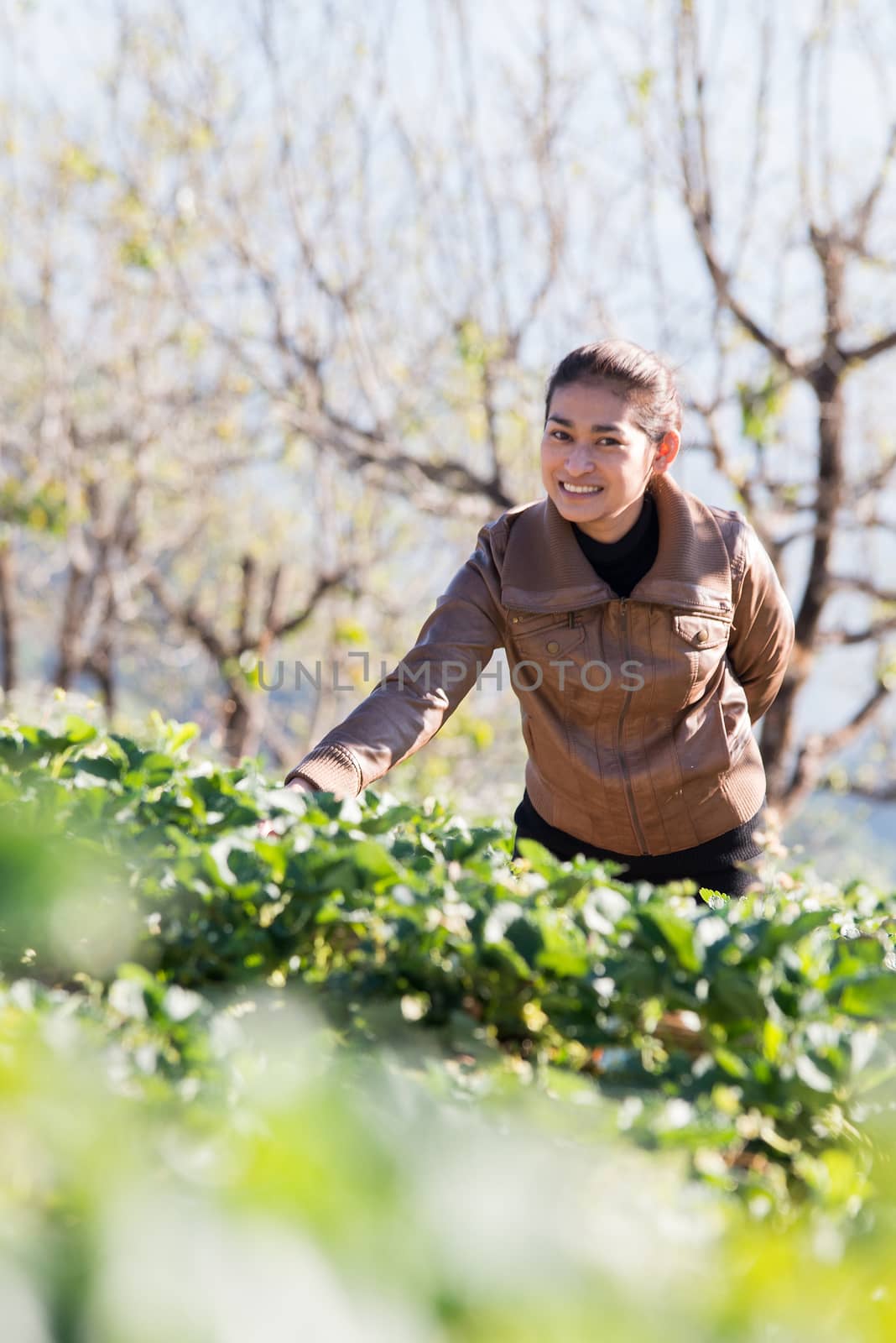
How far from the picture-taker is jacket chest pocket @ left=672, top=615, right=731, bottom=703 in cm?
317

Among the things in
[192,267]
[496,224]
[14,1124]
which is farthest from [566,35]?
[14,1124]

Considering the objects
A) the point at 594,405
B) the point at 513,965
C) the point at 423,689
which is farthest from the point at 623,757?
the point at 513,965

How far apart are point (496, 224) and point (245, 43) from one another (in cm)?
251

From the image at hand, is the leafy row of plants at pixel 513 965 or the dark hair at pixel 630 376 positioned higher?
the dark hair at pixel 630 376

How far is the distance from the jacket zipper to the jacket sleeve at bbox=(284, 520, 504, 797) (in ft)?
1.04

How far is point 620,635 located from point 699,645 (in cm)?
20

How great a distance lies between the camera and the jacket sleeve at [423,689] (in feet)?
8.93

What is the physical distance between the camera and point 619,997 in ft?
→ 5.34

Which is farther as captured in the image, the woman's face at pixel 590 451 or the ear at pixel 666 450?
the ear at pixel 666 450

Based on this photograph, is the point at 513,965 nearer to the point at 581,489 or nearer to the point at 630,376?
A: the point at 581,489

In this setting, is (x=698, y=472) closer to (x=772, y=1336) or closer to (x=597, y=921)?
(x=597, y=921)

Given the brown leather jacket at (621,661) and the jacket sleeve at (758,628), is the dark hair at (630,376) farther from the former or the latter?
the jacket sleeve at (758,628)

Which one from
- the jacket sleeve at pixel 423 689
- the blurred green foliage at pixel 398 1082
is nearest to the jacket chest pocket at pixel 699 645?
the jacket sleeve at pixel 423 689

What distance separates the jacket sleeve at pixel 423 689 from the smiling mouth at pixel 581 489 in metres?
0.25
